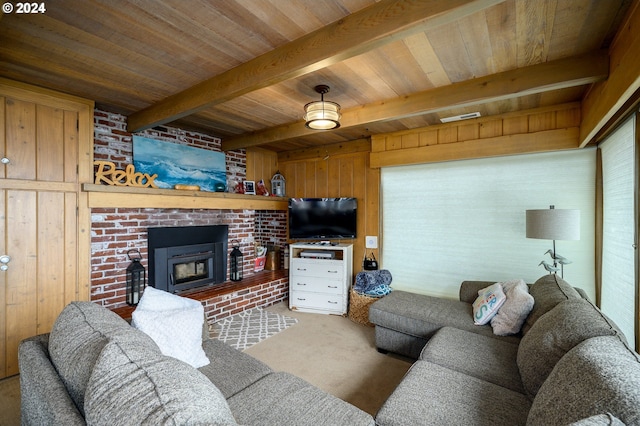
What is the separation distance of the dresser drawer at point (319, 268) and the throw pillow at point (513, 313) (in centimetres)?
190

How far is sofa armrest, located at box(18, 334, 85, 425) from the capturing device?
0.92 meters

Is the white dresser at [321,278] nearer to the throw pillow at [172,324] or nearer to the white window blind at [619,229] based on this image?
the throw pillow at [172,324]

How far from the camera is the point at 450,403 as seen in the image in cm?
145

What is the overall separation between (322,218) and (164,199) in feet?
6.68

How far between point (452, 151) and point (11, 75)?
409cm

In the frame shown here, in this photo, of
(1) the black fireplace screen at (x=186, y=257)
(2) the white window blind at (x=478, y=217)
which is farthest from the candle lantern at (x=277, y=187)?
(2) the white window blind at (x=478, y=217)

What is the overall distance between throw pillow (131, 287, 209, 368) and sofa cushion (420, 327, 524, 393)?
145 centimetres

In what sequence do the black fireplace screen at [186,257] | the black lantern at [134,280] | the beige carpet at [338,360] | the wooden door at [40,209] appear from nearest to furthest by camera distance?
the beige carpet at [338,360] → the wooden door at [40,209] → the black lantern at [134,280] → the black fireplace screen at [186,257]

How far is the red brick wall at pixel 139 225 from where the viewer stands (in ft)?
9.87

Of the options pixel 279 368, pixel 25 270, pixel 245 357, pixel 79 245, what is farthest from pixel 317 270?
pixel 25 270

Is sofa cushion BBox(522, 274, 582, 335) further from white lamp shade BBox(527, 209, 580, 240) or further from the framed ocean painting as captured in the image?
the framed ocean painting

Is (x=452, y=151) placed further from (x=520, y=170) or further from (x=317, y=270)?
(x=317, y=270)

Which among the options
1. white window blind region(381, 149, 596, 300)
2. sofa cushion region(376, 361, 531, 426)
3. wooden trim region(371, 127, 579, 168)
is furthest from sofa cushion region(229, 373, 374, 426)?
wooden trim region(371, 127, 579, 168)

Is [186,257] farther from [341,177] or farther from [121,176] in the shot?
[341,177]
